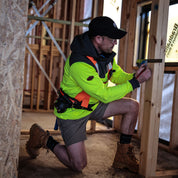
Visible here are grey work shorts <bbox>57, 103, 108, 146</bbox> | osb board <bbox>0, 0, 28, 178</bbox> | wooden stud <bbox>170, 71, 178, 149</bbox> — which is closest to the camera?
osb board <bbox>0, 0, 28, 178</bbox>

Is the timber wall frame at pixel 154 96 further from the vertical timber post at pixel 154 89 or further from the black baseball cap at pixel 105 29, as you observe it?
the black baseball cap at pixel 105 29

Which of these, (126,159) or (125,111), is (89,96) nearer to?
(125,111)

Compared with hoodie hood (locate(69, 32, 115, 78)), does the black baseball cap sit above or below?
above

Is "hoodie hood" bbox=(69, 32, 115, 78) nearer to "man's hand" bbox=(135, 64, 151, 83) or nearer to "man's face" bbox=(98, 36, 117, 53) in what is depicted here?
"man's face" bbox=(98, 36, 117, 53)

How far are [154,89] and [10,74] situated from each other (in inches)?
45.0

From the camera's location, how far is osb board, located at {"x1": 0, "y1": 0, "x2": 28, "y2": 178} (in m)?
1.54

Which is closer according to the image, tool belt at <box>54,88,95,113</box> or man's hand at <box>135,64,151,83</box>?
man's hand at <box>135,64,151,83</box>

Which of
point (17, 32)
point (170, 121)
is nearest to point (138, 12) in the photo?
point (170, 121)

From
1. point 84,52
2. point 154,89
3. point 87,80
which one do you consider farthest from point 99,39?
point 154,89

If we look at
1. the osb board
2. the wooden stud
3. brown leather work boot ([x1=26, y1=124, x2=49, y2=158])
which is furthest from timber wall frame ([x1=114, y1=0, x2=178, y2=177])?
the osb board

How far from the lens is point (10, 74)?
1.57m

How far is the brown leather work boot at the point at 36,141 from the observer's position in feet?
8.00

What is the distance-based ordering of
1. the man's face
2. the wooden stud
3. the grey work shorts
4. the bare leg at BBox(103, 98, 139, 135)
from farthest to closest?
the wooden stud, the bare leg at BBox(103, 98, 139, 135), the grey work shorts, the man's face

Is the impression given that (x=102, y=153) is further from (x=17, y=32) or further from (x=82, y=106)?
(x=17, y=32)
